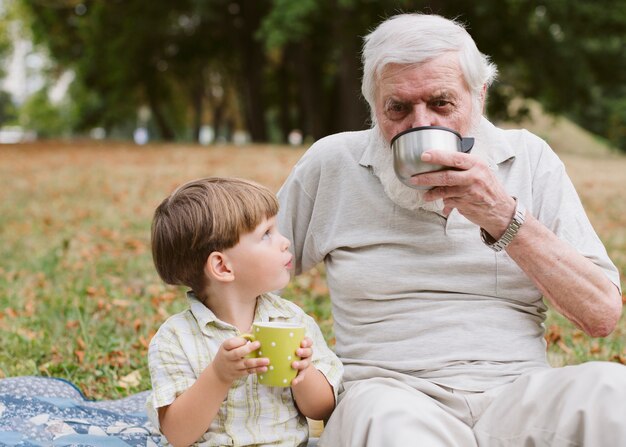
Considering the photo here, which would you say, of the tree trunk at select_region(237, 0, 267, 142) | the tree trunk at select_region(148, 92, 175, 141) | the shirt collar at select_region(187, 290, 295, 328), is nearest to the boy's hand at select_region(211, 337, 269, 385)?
the shirt collar at select_region(187, 290, 295, 328)

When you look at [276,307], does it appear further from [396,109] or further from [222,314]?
[396,109]

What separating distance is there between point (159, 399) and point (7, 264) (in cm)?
475

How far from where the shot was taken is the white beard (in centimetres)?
268

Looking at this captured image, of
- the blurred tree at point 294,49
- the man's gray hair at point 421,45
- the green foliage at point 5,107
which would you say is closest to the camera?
the man's gray hair at point 421,45

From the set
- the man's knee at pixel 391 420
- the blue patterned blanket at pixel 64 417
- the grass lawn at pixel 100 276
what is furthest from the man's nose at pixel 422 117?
the grass lawn at pixel 100 276

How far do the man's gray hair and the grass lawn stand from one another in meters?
2.09

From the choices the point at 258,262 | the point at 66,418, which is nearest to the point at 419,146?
the point at 258,262

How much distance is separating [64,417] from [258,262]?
1.33m

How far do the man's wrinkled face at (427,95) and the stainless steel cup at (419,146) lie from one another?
27 centimetres

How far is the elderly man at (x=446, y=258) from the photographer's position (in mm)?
2404

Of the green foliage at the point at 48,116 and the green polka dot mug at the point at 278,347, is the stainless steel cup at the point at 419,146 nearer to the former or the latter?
the green polka dot mug at the point at 278,347

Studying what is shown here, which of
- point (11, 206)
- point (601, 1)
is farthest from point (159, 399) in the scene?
point (601, 1)

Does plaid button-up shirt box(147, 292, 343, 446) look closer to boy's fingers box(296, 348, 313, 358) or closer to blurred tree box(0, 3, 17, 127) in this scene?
boy's fingers box(296, 348, 313, 358)

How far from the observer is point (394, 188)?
273 cm
